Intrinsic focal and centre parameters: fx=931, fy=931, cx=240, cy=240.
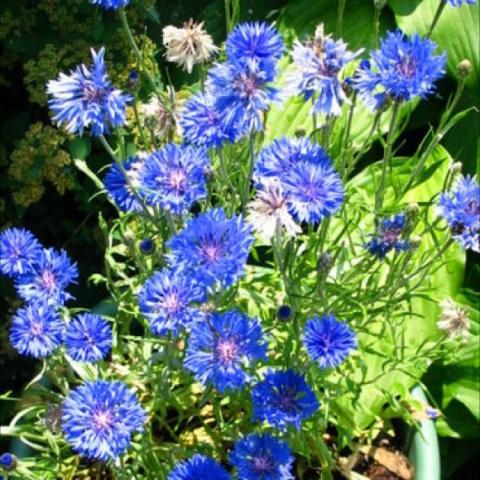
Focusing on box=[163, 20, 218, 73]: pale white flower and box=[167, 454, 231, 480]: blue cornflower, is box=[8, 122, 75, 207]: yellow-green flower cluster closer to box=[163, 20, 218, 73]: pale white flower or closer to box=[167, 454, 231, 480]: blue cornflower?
box=[163, 20, 218, 73]: pale white flower

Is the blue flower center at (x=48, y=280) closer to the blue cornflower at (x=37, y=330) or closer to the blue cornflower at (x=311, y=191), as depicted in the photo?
the blue cornflower at (x=37, y=330)

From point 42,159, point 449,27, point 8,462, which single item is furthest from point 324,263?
point 449,27

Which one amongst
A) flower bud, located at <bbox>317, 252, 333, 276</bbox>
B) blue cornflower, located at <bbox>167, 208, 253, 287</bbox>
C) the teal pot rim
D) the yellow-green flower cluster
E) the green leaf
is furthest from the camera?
the green leaf

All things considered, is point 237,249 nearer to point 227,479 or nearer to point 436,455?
point 227,479

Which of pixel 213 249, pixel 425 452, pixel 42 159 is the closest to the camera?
pixel 213 249

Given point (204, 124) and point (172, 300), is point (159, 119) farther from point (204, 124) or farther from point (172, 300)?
point (172, 300)

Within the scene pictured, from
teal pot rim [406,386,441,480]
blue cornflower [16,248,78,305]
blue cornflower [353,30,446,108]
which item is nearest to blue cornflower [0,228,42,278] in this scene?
blue cornflower [16,248,78,305]
